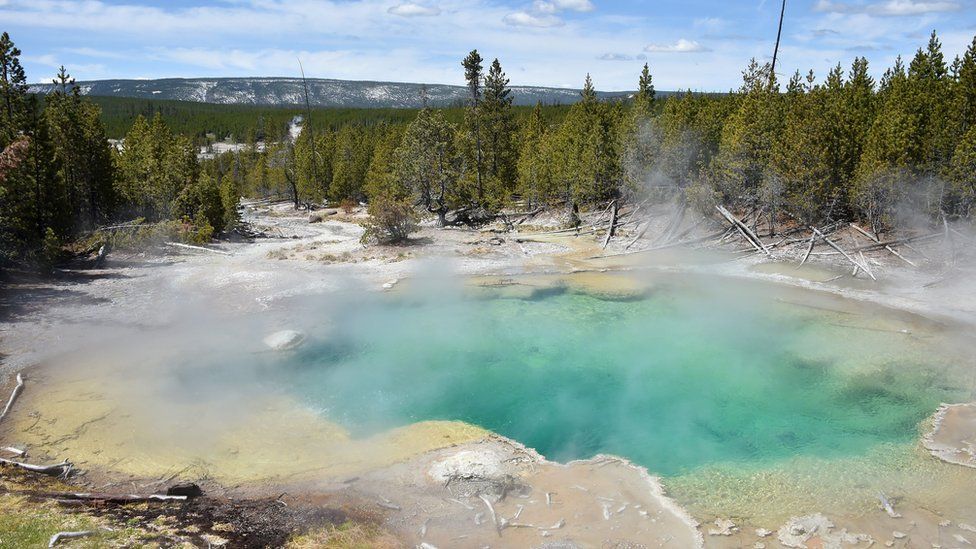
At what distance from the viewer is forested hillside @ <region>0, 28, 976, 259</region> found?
79.7 ft

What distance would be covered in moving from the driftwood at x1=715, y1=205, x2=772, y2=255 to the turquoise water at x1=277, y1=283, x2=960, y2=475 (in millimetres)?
7117

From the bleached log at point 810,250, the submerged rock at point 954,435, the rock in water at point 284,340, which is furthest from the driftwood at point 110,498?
the bleached log at point 810,250

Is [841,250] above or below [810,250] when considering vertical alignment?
above

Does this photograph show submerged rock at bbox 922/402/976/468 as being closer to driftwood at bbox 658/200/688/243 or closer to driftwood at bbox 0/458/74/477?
driftwood at bbox 0/458/74/477

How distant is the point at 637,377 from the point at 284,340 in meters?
10.4

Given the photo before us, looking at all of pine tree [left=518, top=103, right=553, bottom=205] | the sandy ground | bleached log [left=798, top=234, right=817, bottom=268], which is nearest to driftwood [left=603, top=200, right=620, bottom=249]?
the sandy ground

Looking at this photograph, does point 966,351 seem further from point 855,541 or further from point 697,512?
point 697,512

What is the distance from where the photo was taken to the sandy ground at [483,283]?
9461 millimetres

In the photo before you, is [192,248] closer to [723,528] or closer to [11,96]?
[11,96]

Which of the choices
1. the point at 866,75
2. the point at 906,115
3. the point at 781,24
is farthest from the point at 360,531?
the point at 781,24

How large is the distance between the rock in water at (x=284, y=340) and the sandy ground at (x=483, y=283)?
9.92 feet

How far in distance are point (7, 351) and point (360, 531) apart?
13498 mm

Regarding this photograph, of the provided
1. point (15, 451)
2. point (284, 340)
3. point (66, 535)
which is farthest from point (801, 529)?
point (15, 451)

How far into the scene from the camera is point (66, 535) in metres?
8.02
